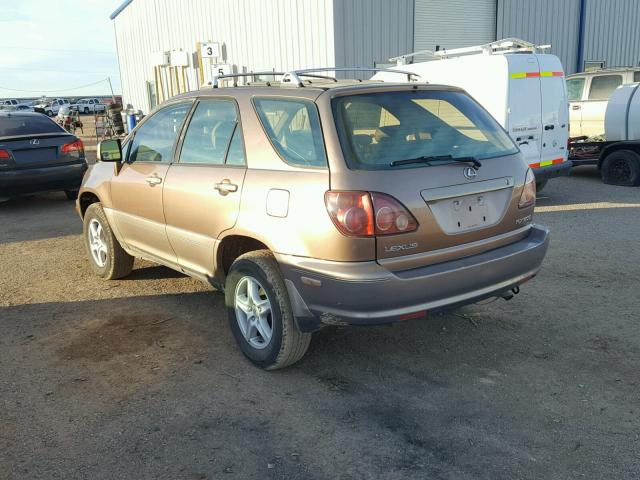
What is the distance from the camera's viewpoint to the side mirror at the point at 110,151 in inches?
197

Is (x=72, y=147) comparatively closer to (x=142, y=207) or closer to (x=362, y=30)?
(x=142, y=207)

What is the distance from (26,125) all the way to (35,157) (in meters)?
0.71

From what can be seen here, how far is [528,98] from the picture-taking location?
851 cm

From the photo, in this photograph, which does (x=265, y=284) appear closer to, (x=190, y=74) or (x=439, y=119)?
(x=439, y=119)

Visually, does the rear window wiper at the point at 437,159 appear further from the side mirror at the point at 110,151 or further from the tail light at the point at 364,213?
the side mirror at the point at 110,151

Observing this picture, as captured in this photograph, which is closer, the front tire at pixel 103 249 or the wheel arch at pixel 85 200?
the front tire at pixel 103 249

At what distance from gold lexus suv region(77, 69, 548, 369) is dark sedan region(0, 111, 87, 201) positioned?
229 inches

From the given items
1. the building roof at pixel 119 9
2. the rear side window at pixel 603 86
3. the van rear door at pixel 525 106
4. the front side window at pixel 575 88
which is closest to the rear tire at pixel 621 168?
the rear side window at pixel 603 86

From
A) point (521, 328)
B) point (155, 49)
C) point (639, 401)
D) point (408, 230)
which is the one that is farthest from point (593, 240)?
point (155, 49)

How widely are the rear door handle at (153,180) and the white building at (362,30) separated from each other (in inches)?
374

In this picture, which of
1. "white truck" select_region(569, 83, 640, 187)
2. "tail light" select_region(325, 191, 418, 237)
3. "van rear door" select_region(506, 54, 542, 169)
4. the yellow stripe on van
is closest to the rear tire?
"white truck" select_region(569, 83, 640, 187)

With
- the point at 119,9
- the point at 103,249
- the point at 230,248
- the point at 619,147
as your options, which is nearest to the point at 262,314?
the point at 230,248

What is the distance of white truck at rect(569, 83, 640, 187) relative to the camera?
9961 millimetres

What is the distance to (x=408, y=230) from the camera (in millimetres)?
3201
